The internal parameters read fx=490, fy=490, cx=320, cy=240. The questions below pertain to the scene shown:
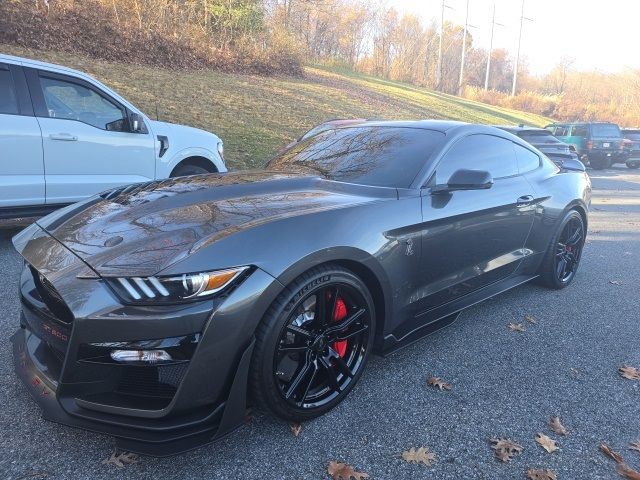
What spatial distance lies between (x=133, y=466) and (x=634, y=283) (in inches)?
202

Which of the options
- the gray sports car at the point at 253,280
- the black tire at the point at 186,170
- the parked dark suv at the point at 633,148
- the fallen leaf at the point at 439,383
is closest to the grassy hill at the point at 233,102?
the black tire at the point at 186,170

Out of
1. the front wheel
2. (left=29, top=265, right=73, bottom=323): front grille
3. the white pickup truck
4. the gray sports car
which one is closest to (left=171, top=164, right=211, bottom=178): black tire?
the white pickup truck

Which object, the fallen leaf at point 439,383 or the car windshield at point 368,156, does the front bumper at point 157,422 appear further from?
the car windshield at point 368,156

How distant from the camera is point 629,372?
10.8 feet

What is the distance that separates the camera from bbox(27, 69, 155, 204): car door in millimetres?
5062

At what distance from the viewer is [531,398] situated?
2.92 metres

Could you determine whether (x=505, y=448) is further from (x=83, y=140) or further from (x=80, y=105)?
(x=80, y=105)

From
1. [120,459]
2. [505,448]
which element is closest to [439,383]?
[505,448]

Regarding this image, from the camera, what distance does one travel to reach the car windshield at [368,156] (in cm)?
324

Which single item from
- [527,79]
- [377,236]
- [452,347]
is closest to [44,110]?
[377,236]

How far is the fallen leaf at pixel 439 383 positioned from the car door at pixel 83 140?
13.9 feet

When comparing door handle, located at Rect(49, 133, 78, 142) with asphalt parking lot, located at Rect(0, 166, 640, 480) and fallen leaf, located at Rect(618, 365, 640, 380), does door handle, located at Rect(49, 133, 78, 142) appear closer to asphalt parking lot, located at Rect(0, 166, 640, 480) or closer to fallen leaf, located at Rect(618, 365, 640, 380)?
asphalt parking lot, located at Rect(0, 166, 640, 480)

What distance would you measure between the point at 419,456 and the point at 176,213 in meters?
1.74

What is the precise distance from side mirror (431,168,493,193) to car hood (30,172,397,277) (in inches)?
16.3
